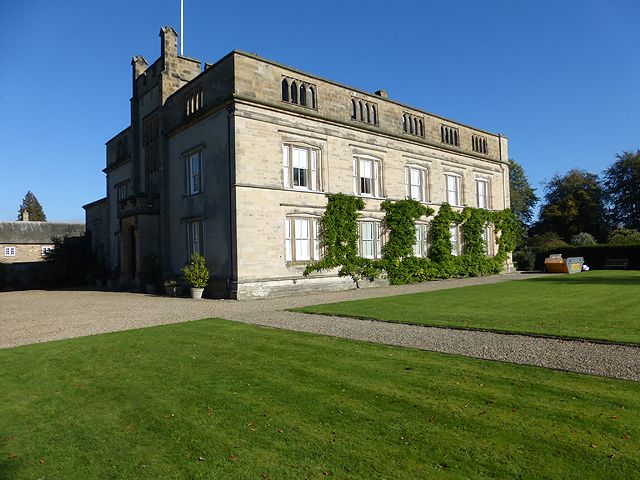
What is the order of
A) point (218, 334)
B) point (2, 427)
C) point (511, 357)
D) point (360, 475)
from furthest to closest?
point (218, 334) → point (511, 357) → point (2, 427) → point (360, 475)

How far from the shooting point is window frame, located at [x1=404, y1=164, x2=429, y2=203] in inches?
1013

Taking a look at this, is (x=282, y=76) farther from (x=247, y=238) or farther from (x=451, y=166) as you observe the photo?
(x=451, y=166)

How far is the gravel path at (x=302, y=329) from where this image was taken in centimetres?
678

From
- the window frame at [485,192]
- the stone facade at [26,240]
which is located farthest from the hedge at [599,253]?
the stone facade at [26,240]

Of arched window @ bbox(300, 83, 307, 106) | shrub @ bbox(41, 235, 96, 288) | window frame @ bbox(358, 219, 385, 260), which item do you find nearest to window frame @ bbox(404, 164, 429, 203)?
window frame @ bbox(358, 219, 385, 260)

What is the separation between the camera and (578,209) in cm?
5147

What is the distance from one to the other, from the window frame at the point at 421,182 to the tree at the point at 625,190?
3907 cm

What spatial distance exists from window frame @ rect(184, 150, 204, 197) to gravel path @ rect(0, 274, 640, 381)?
226 inches

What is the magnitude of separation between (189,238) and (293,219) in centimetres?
513

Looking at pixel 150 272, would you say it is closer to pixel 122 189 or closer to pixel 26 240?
pixel 122 189

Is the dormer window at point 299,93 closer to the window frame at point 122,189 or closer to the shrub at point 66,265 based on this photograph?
the window frame at point 122,189

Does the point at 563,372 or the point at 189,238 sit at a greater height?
the point at 189,238

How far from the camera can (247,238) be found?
1842cm

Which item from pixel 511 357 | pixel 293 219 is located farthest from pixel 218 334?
pixel 293 219
